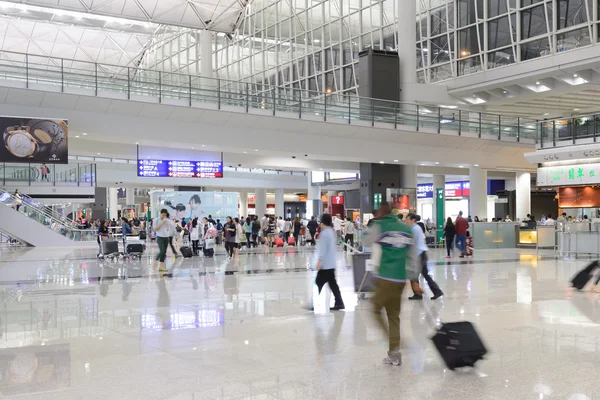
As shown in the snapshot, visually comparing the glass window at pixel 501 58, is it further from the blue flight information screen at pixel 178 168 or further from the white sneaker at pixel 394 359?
the white sneaker at pixel 394 359

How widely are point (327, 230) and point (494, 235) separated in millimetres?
21326

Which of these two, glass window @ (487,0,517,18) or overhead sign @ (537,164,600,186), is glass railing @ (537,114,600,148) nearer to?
overhead sign @ (537,164,600,186)

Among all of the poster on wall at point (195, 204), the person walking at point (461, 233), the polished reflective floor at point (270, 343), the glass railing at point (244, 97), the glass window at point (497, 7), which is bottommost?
the polished reflective floor at point (270, 343)

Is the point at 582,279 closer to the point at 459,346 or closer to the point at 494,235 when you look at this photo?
the point at 459,346

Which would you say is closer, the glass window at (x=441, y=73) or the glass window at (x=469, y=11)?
the glass window at (x=469, y=11)

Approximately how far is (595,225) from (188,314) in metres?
16.9

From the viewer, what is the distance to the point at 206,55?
46.1 meters

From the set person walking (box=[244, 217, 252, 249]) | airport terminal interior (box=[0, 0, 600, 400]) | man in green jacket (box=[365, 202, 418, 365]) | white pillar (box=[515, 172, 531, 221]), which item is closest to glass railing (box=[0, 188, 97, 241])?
airport terminal interior (box=[0, 0, 600, 400])

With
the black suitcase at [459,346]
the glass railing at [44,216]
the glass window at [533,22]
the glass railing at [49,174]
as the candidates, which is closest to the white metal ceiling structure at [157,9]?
the glass railing at [49,174]

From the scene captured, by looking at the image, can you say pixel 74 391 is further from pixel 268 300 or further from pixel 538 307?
pixel 538 307

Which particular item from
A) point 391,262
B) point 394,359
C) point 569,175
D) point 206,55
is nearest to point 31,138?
point 391,262

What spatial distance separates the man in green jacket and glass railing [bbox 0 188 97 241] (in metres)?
32.1

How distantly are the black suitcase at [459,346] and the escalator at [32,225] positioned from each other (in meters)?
32.8

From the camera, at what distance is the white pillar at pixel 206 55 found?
44484mm
